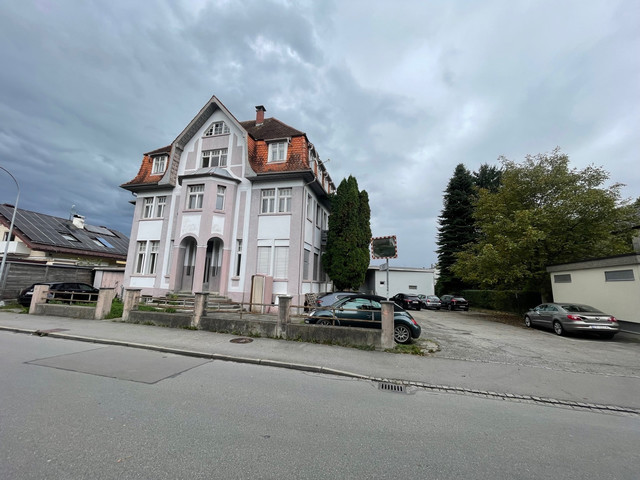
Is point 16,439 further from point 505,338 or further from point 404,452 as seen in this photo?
point 505,338

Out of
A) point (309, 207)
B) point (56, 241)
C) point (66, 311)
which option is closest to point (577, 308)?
point (309, 207)

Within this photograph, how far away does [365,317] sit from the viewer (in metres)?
9.62

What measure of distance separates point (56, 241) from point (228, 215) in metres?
19.7

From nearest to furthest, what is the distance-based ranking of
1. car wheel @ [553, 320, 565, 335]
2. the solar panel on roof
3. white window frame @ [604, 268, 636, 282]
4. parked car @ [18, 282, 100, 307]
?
white window frame @ [604, 268, 636, 282], car wheel @ [553, 320, 565, 335], parked car @ [18, 282, 100, 307], the solar panel on roof

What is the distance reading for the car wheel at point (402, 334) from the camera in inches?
369

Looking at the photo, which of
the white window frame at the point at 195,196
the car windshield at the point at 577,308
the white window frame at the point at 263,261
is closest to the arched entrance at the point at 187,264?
the white window frame at the point at 195,196

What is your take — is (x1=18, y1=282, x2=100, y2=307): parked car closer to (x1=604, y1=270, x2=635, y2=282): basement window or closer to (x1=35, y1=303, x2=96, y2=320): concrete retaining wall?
(x1=35, y1=303, x2=96, y2=320): concrete retaining wall

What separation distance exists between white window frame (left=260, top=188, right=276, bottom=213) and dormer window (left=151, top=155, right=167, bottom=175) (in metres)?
8.10

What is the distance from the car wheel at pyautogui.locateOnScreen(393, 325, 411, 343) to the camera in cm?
937

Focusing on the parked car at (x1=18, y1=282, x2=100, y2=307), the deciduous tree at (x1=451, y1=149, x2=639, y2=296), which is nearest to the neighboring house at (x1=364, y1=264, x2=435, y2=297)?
the deciduous tree at (x1=451, y1=149, x2=639, y2=296)

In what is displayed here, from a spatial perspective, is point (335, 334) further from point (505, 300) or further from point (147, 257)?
point (505, 300)

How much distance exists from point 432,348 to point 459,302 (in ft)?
64.9

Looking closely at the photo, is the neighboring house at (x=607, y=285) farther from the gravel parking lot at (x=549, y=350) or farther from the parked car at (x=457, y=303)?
the parked car at (x=457, y=303)

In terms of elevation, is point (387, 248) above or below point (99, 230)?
below
